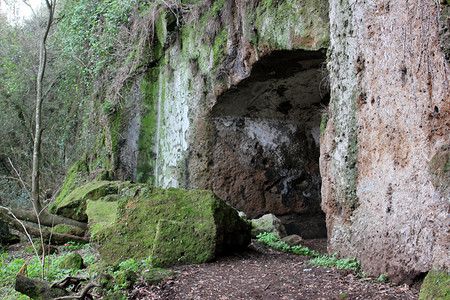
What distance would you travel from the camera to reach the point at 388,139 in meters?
2.77

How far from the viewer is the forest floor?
245 cm

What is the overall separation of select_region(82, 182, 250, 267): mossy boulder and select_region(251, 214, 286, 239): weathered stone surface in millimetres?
991

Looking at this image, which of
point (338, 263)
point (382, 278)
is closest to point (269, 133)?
point (338, 263)

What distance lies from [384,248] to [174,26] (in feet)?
16.7

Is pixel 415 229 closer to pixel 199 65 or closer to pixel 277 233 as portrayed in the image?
pixel 277 233

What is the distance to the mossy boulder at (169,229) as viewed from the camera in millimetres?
3273

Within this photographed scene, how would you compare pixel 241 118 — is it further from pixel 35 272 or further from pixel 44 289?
pixel 44 289

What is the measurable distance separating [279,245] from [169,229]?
4.71ft

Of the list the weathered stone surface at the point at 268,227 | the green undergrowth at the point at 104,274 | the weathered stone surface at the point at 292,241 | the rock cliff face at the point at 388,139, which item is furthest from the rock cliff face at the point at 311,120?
the green undergrowth at the point at 104,274

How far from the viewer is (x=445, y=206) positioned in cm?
223

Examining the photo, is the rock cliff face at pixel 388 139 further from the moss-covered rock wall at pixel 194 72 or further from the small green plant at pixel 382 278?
the moss-covered rock wall at pixel 194 72

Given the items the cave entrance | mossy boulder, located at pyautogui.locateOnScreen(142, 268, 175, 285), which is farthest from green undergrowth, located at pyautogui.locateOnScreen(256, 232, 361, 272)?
the cave entrance

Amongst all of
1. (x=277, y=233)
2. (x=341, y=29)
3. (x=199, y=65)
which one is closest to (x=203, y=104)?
(x=199, y=65)

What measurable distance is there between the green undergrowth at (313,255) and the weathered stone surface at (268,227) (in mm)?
169
